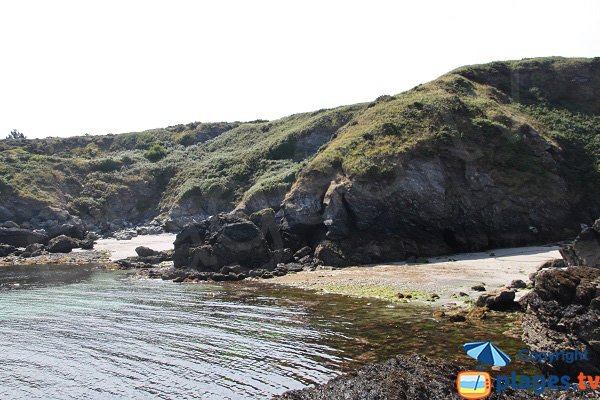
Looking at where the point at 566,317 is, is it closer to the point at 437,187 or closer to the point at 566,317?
the point at 566,317

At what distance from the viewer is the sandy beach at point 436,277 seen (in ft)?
104

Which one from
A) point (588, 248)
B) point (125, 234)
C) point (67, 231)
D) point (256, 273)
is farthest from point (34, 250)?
point (588, 248)

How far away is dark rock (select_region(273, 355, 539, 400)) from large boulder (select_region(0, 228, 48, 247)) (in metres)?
67.2

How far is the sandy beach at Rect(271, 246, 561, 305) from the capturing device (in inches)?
1250

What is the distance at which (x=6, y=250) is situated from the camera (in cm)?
6600

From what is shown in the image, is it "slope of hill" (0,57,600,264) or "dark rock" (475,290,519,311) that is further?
"slope of hill" (0,57,600,264)

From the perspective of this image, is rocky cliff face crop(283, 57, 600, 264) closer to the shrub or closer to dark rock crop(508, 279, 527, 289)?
dark rock crop(508, 279, 527, 289)

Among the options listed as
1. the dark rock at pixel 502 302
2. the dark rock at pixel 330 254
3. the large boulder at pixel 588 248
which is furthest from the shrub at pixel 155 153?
the large boulder at pixel 588 248

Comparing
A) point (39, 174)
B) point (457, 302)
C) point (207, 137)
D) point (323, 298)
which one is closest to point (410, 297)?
point (457, 302)

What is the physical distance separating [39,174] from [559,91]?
322ft

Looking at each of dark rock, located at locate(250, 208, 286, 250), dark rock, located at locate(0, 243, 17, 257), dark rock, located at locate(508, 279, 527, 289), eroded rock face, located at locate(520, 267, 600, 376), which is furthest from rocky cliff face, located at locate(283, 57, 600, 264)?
dark rock, located at locate(0, 243, 17, 257)

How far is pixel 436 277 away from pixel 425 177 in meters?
17.1

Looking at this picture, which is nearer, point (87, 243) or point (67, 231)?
point (87, 243)

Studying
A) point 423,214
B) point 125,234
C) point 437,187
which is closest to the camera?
point 423,214
